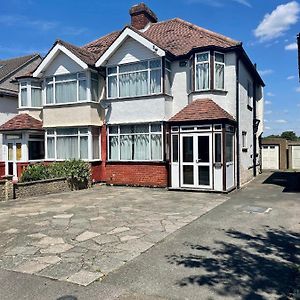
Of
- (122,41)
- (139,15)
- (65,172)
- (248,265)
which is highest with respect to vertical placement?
(139,15)

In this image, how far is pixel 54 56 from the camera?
17.2 meters

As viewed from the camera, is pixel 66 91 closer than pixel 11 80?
Yes

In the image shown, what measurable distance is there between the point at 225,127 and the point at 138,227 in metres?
7.13

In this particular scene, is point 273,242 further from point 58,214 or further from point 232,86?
point 232,86

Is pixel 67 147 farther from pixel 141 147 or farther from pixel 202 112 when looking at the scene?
pixel 202 112

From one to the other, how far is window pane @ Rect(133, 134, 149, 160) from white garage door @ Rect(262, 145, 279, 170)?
51.5ft

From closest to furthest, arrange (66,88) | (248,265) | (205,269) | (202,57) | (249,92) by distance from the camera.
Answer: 1. (205,269)
2. (248,265)
3. (202,57)
4. (66,88)
5. (249,92)

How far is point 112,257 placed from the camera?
5.63m

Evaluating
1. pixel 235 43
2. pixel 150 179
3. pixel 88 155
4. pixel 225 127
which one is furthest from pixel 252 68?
pixel 88 155

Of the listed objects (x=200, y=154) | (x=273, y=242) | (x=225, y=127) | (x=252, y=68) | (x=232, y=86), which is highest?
(x=252, y=68)

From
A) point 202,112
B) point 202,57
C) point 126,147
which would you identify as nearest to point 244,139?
point 202,112

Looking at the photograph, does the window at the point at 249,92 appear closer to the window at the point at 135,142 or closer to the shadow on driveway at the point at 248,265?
the window at the point at 135,142

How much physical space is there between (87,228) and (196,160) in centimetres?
714

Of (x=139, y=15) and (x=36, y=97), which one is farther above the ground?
(x=139, y=15)
